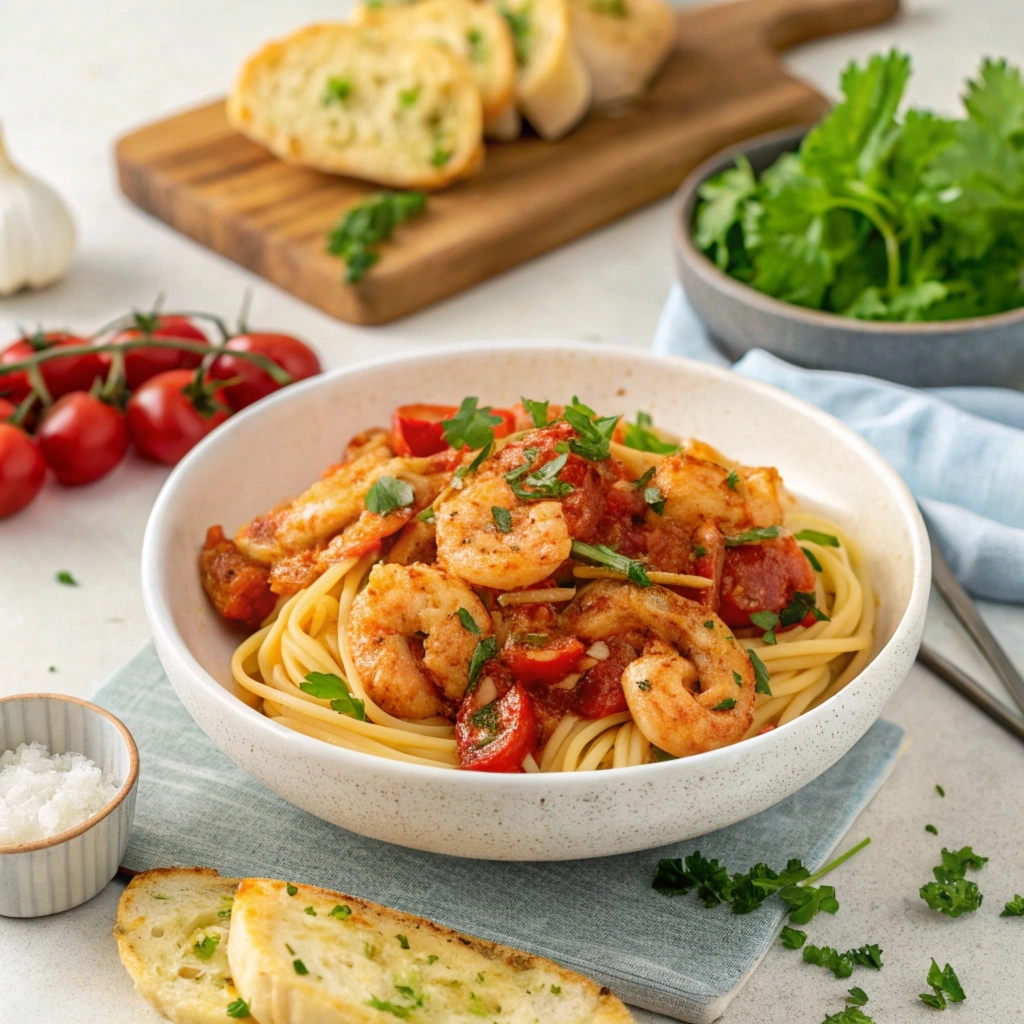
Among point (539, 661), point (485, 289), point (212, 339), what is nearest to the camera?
point (539, 661)

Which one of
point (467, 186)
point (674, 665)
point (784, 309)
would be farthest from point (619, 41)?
point (674, 665)

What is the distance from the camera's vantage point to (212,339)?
6.08 m

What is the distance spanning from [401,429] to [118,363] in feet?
5.52

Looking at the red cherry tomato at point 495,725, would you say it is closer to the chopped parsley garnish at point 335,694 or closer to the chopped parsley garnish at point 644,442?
the chopped parsley garnish at point 335,694

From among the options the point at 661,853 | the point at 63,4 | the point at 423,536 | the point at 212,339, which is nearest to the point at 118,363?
the point at 212,339

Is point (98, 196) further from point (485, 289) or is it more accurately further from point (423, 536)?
point (423, 536)

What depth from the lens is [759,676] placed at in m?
3.43

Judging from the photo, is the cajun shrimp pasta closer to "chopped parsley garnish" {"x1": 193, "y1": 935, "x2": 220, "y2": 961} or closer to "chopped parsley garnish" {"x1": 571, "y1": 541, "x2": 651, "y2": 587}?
"chopped parsley garnish" {"x1": 571, "y1": 541, "x2": 651, "y2": 587}

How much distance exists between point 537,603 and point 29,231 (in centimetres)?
387

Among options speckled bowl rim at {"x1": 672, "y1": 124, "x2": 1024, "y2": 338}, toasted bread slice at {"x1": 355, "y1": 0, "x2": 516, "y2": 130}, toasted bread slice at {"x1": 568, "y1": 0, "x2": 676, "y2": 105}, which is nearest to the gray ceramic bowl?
speckled bowl rim at {"x1": 672, "y1": 124, "x2": 1024, "y2": 338}

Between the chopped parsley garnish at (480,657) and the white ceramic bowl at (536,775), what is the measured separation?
465mm

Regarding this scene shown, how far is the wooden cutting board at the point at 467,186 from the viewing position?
6.27 m

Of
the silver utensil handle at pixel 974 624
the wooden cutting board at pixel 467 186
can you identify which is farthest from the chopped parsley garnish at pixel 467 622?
the wooden cutting board at pixel 467 186

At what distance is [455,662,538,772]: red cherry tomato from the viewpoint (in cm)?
323
